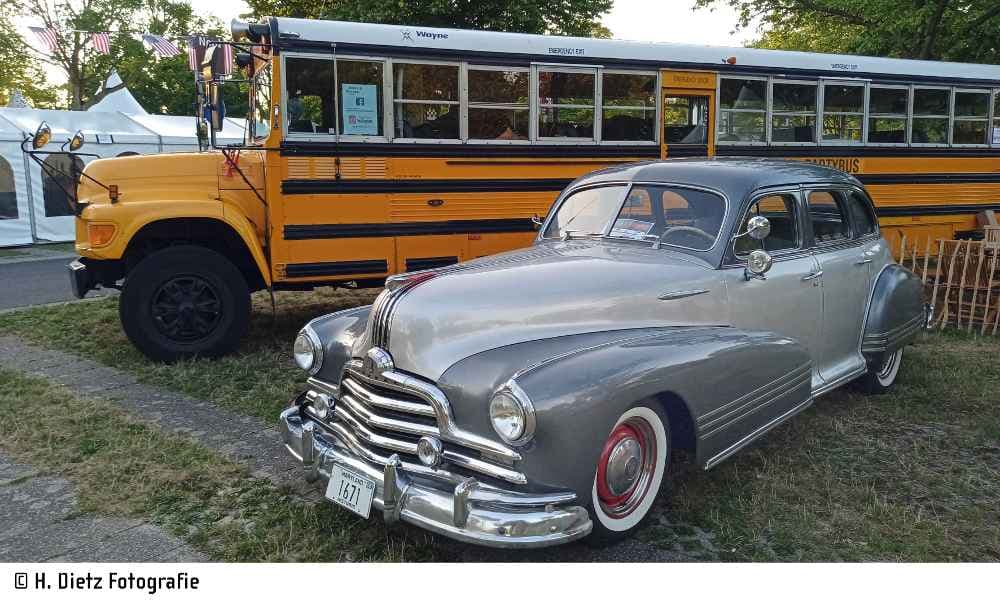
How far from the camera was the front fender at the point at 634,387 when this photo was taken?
276 centimetres

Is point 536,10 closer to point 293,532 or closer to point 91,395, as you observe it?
point 91,395

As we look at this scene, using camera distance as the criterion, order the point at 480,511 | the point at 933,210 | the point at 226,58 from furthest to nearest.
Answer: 1. the point at 933,210
2. the point at 226,58
3. the point at 480,511

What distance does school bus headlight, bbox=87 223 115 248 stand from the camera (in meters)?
5.85

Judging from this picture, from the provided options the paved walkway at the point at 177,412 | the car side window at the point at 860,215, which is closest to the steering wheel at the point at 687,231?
the car side window at the point at 860,215

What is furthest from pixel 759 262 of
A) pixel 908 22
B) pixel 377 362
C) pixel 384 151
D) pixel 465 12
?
pixel 465 12

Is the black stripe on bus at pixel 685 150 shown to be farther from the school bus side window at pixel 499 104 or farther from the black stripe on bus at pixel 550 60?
the school bus side window at pixel 499 104

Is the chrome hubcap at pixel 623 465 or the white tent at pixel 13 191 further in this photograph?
the white tent at pixel 13 191

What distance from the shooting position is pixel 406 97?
659 cm

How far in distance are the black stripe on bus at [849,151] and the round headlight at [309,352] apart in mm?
5174

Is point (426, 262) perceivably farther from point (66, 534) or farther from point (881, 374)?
point (66, 534)

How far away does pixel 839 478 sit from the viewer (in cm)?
392

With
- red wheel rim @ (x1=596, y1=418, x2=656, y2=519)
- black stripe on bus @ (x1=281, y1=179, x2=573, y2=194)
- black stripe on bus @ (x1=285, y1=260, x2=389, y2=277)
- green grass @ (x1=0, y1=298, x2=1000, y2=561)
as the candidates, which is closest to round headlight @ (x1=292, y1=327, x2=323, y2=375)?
green grass @ (x1=0, y1=298, x2=1000, y2=561)

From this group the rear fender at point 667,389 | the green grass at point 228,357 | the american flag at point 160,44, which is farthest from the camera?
the american flag at point 160,44

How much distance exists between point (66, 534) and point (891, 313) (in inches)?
190
